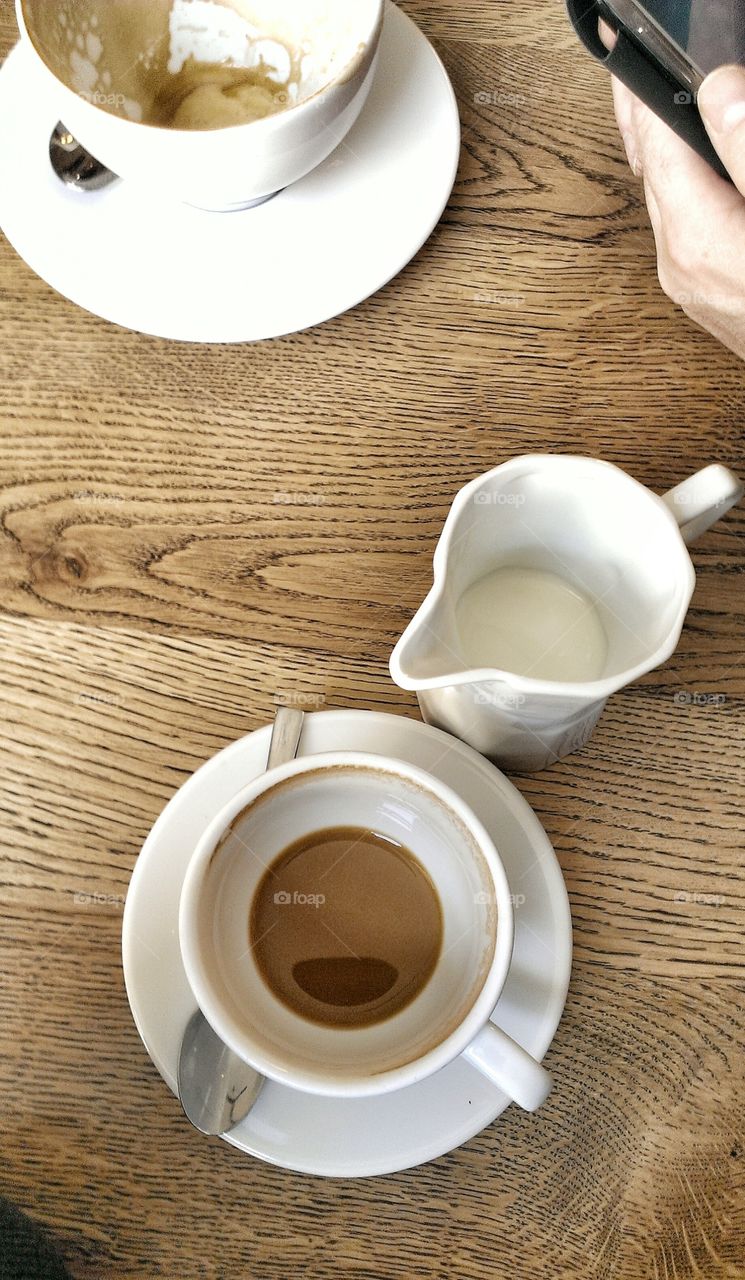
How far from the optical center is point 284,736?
635 mm

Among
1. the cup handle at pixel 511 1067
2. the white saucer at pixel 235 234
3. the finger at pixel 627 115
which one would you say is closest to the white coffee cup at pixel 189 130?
the white saucer at pixel 235 234

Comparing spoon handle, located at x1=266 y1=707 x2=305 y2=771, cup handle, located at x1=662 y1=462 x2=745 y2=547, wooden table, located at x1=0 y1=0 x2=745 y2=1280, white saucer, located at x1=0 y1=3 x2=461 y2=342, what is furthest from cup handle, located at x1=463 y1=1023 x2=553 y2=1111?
white saucer, located at x1=0 y1=3 x2=461 y2=342

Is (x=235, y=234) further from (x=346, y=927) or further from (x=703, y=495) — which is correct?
(x=346, y=927)

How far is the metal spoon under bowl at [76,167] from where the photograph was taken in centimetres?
70

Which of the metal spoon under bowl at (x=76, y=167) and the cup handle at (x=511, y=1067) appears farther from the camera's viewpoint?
the metal spoon under bowl at (x=76, y=167)

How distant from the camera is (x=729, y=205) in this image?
2.04 feet

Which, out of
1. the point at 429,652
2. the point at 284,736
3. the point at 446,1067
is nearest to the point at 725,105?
the point at 429,652

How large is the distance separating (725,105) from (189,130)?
35 cm

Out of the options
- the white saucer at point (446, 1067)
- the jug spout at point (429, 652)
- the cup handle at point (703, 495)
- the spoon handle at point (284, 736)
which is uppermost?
the jug spout at point (429, 652)

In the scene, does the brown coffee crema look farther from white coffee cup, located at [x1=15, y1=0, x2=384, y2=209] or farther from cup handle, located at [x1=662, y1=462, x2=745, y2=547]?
white coffee cup, located at [x1=15, y1=0, x2=384, y2=209]

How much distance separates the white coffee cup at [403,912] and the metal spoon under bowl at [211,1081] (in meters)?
0.04

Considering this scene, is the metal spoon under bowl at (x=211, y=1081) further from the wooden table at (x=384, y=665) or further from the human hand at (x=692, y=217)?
the human hand at (x=692, y=217)

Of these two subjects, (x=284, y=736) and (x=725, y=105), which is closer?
(x=725, y=105)

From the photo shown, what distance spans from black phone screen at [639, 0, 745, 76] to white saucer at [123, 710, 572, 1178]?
0.42m
